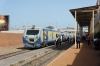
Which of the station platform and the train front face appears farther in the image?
the train front face

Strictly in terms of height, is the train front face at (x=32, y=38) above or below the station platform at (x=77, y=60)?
above

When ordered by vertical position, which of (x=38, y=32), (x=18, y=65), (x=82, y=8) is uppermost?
(x=82, y=8)

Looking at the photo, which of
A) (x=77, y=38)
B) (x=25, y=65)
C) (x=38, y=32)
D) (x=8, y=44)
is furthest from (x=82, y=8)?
(x=8, y=44)

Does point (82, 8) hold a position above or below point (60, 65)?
above

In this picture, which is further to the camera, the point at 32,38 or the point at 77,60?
the point at 32,38

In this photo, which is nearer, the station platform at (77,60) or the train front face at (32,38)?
the station platform at (77,60)

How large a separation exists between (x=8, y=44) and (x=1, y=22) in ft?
41.3

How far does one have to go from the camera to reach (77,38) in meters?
24.2

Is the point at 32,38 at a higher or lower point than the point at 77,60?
higher

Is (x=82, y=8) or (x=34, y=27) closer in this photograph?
(x=82, y=8)

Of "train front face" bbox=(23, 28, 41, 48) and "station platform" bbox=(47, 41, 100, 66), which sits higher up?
"train front face" bbox=(23, 28, 41, 48)

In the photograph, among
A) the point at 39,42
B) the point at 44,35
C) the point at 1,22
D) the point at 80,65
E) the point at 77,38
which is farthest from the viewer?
the point at 1,22

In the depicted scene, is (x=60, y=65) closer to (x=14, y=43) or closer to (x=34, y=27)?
(x=34, y=27)

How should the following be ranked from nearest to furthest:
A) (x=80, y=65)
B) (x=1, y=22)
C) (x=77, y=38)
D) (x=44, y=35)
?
(x=80, y=65)
(x=77, y=38)
(x=44, y=35)
(x=1, y=22)
